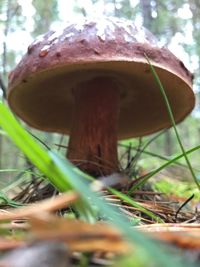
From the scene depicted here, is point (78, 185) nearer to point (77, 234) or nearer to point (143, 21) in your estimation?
point (77, 234)

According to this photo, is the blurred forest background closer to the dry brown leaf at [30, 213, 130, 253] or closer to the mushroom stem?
the mushroom stem

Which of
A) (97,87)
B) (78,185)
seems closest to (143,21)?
(97,87)

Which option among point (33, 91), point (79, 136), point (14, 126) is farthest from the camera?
point (33, 91)

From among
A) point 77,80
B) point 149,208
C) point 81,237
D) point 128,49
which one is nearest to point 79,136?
point 77,80

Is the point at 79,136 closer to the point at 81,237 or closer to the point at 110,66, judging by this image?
the point at 110,66

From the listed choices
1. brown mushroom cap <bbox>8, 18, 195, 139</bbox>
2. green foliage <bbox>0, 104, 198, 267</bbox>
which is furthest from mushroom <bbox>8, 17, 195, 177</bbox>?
green foliage <bbox>0, 104, 198, 267</bbox>

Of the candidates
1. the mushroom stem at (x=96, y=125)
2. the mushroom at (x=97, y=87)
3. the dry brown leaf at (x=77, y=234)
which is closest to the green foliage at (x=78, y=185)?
the dry brown leaf at (x=77, y=234)

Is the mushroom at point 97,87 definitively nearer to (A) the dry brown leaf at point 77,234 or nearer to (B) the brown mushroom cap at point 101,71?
(B) the brown mushroom cap at point 101,71
